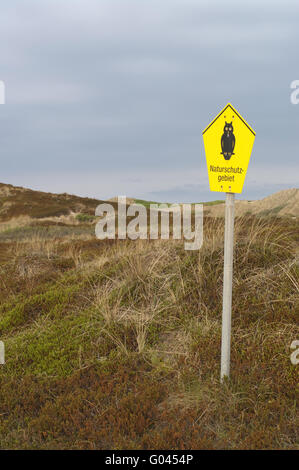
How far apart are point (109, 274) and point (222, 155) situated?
4.88 meters

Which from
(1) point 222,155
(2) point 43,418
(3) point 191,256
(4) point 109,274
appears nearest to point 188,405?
(2) point 43,418

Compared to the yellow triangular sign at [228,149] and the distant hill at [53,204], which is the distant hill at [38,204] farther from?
the yellow triangular sign at [228,149]

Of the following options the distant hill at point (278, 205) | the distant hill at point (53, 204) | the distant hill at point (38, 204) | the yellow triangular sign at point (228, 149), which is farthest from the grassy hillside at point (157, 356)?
the distant hill at point (38, 204)

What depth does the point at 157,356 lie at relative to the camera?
18.5 ft

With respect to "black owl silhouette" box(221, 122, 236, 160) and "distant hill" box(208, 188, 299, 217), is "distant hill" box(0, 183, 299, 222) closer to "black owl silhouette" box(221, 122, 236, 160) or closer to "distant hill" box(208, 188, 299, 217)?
"distant hill" box(208, 188, 299, 217)

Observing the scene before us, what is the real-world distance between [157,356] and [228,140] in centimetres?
311

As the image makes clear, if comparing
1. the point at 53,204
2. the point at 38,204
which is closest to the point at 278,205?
the point at 53,204

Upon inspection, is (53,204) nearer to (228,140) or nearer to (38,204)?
(38,204)

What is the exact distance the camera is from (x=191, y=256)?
7926 millimetres

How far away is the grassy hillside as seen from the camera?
4.27 meters

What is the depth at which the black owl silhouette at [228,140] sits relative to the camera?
4.46m
